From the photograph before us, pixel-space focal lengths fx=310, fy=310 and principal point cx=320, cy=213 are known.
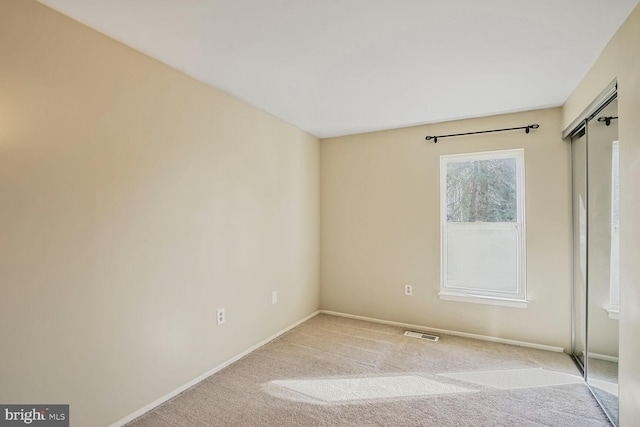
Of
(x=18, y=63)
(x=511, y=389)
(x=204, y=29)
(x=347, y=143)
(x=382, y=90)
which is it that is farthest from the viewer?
(x=347, y=143)

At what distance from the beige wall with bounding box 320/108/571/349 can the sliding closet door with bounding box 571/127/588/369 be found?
9 centimetres

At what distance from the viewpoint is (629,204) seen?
1679mm

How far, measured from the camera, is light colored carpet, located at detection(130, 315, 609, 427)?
1.99 meters

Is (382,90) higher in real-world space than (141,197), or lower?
higher

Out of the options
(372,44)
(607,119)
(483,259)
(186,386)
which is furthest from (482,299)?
(186,386)

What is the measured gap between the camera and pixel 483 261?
3.37m

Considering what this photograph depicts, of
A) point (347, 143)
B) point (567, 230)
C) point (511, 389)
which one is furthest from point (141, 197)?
point (567, 230)

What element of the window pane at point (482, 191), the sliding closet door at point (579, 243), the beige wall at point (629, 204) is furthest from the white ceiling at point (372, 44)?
the window pane at point (482, 191)

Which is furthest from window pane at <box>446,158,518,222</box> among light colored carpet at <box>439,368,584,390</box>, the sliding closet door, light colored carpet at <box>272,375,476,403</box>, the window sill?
light colored carpet at <box>272,375,476,403</box>

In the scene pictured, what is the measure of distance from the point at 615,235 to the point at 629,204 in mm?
441

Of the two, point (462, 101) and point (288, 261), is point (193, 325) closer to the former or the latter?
point (288, 261)

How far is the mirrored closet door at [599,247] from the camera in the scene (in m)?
1.98

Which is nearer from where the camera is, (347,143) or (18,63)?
(18,63)

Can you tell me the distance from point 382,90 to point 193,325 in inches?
96.0
